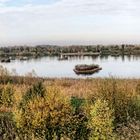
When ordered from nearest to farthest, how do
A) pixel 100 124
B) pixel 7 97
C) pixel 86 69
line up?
pixel 100 124 < pixel 7 97 < pixel 86 69

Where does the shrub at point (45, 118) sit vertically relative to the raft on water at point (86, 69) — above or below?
above

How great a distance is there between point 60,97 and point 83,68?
59.9 meters

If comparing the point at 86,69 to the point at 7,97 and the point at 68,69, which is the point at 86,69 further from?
the point at 7,97

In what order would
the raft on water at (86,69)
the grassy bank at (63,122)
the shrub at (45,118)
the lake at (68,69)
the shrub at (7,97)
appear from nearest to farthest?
the grassy bank at (63,122), the shrub at (45,118), the shrub at (7,97), the lake at (68,69), the raft on water at (86,69)

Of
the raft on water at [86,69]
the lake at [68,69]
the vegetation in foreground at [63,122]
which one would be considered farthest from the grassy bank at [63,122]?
the raft on water at [86,69]

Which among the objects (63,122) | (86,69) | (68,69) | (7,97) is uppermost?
(63,122)

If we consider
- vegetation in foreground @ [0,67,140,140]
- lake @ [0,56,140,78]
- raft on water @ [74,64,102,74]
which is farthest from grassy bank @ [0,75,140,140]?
raft on water @ [74,64,102,74]

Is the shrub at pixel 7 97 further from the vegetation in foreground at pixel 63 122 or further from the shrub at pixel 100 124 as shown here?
the shrub at pixel 100 124

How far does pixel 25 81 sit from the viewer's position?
32594 mm

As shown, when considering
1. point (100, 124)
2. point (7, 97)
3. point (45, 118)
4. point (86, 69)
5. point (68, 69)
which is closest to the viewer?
point (100, 124)

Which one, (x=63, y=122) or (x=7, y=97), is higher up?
(x=63, y=122)

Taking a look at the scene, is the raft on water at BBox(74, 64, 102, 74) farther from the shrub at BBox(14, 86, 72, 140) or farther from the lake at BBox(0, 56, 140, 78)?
the shrub at BBox(14, 86, 72, 140)

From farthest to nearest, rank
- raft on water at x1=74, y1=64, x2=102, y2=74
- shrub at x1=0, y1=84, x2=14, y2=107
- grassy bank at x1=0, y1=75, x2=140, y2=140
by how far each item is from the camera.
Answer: raft on water at x1=74, y1=64, x2=102, y2=74 → shrub at x1=0, y1=84, x2=14, y2=107 → grassy bank at x1=0, y1=75, x2=140, y2=140

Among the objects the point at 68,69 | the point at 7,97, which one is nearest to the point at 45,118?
the point at 7,97
